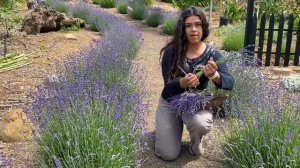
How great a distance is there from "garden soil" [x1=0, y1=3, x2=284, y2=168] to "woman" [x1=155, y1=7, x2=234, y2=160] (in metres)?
0.12

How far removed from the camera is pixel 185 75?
3367mm

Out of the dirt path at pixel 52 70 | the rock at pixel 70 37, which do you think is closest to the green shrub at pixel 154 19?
the dirt path at pixel 52 70

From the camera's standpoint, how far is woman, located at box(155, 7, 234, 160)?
10.9ft

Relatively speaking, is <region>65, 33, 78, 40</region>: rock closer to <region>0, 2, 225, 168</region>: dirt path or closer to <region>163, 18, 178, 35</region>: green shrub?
→ <region>0, 2, 225, 168</region>: dirt path

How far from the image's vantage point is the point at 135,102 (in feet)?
11.7

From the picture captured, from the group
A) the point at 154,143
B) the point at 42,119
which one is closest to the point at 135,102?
the point at 154,143

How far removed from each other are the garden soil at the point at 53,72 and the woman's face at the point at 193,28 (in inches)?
31.6

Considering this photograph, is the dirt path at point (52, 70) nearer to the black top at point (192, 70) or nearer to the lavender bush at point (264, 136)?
the lavender bush at point (264, 136)

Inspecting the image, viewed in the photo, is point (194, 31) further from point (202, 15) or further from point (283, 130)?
point (283, 130)

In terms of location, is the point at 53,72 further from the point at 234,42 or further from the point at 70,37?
the point at 234,42

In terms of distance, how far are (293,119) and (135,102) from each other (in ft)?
4.42

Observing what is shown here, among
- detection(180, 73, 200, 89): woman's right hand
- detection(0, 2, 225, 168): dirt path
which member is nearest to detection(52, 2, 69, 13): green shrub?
detection(0, 2, 225, 168): dirt path

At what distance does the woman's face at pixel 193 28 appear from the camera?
3324 mm

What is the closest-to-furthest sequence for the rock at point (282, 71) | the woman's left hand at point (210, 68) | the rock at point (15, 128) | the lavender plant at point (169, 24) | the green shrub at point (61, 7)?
the woman's left hand at point (210, 68) < the rock at point (15, 128) < the rock at point (282, 71) < the lavender plant at point (169, 24) < the green shrub at point (61, 7)
